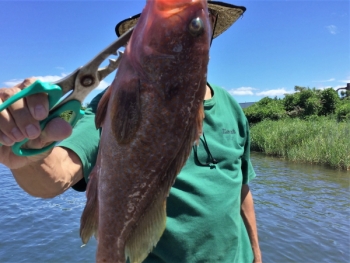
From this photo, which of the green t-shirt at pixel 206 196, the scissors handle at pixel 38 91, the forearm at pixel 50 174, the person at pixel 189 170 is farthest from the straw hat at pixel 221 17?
the scissors handle at pixel 38 91

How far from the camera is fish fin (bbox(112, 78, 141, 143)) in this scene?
143cm

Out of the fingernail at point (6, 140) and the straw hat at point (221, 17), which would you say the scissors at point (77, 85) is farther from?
the straw hat at point (221, 17)

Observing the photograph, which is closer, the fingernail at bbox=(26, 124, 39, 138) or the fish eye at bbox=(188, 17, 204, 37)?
the fingernail at bbox=(26, 124, 39, 138)

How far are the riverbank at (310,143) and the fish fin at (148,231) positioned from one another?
61.8ft

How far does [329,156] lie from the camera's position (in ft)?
61.3

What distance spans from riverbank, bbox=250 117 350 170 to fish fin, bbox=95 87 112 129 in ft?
62.4

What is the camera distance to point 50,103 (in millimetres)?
1389

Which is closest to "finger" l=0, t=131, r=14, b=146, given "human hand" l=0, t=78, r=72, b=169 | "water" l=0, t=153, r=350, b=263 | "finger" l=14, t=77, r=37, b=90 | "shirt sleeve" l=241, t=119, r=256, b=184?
"human hand" l=0, t=78, r=72, b=169

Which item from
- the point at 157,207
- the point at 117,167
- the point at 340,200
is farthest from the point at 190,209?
the point at 340,200

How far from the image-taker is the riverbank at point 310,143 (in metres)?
18.1

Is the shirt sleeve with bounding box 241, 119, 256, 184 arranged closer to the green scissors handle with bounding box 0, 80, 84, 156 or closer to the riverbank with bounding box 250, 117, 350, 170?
the green scissors handle with bounding box 0, 80, 84, 156

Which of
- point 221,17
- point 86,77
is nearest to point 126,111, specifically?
point 86,77

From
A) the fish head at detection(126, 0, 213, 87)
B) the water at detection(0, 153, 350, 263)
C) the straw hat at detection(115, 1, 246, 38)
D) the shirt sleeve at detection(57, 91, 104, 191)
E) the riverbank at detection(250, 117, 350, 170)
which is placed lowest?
the water at detection(0, 153, 350, 263)

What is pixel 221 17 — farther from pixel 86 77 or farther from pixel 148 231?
pixel 148 231
